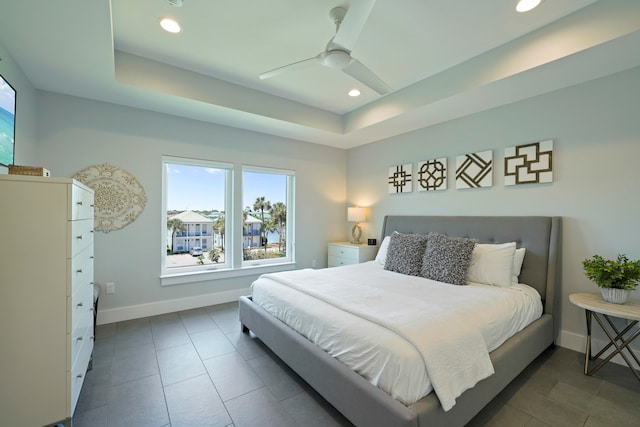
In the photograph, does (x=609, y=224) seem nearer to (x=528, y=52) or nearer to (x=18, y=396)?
(x=528, y=52)

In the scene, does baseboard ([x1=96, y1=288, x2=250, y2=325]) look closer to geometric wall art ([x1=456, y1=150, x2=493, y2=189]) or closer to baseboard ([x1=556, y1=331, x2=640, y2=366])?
geometric wall art ([x1=456, y1=150, x2=493, y2=189])

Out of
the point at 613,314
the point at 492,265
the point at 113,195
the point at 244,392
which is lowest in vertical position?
the point at 244,392

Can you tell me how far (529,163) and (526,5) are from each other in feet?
4.87

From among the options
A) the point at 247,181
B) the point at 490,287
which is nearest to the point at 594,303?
the point at 490,287

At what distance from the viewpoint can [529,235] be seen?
2.72 meters

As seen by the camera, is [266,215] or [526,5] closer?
[526,5]

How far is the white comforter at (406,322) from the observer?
1374mm

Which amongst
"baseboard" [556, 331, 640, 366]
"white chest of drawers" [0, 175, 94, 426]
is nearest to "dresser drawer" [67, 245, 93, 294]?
"white chest of drawers" [0, 175, 94, 426]

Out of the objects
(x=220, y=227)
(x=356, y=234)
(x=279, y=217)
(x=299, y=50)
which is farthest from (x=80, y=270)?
(x=356, y=234)

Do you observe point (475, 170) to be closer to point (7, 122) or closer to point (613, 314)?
point (613, 314)

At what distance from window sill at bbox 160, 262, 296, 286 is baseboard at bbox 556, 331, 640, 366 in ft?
11.0

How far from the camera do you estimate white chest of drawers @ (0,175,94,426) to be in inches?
52.9

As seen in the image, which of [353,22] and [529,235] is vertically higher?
[353,22]

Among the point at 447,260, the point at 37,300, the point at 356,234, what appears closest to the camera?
the point at 37,300
